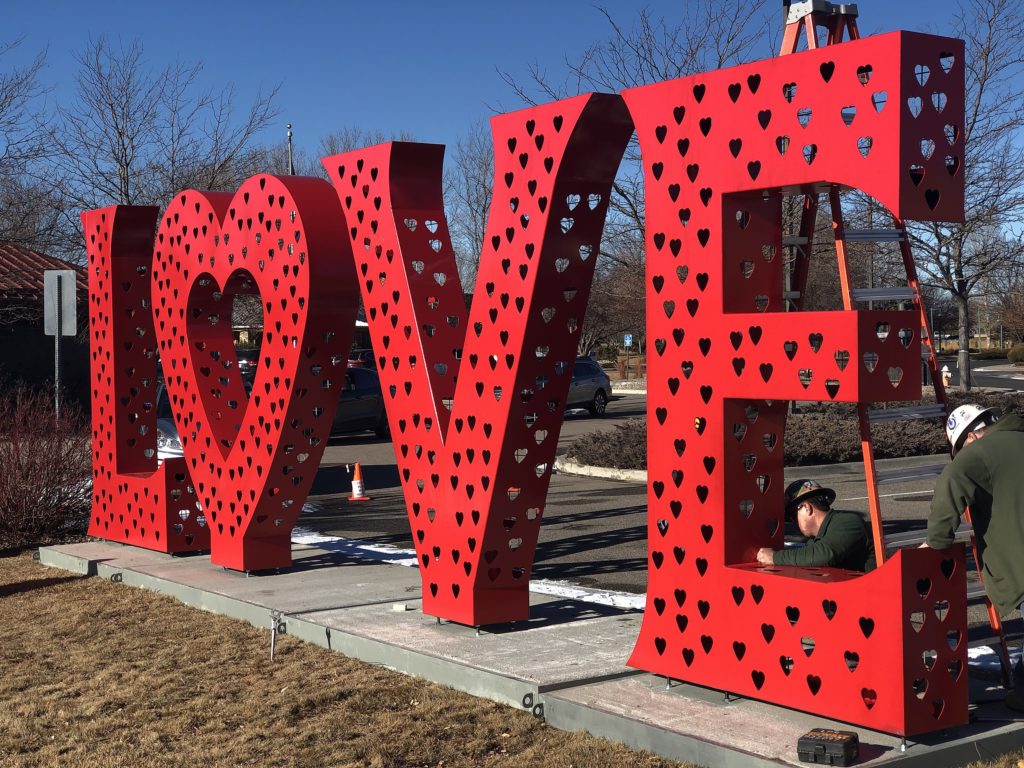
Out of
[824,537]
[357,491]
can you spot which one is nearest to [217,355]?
[357,491]

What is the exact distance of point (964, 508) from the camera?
223 inches

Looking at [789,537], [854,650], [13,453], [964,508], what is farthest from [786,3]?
[13,453]

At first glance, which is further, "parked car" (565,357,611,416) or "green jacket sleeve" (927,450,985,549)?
"parked car" (565,357,611,416)

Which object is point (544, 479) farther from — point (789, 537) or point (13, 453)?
point (13, 453)

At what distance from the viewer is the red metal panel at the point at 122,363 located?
40.2 feet

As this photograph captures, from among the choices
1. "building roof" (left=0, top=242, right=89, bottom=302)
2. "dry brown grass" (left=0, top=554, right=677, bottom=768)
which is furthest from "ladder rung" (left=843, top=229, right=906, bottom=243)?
"building roof" (left=0, top=242, right=89, bottom=302)

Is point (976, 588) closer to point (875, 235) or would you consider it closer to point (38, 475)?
point (875, 235)

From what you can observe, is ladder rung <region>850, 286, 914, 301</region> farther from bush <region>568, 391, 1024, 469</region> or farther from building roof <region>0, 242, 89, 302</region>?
building roof <region>0, 242, 89, 302</region>

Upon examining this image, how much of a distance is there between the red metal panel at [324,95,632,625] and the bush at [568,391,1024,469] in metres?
10.2

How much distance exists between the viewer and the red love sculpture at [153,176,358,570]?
376 inches

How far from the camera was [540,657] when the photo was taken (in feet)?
24.0

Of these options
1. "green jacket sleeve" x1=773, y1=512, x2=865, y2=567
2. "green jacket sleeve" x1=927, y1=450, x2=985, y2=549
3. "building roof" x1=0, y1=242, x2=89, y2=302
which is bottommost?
"green jacket sleeve" x1=773, y1=512, x2=865, y2=567

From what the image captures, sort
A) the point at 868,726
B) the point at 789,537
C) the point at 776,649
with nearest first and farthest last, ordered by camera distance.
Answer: the point at 868,726
the point at 776,649
the point at 789,537

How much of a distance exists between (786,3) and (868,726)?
14.7 ft
